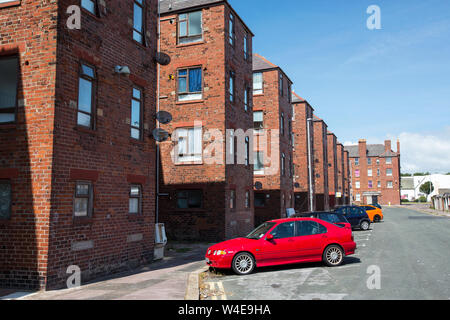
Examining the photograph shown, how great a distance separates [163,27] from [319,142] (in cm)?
3215

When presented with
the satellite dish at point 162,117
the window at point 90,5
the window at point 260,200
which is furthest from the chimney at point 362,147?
the window at point 90,5

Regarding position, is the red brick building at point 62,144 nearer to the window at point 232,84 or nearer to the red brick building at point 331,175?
the window at point 232,84

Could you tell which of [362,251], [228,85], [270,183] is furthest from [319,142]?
[362,251]

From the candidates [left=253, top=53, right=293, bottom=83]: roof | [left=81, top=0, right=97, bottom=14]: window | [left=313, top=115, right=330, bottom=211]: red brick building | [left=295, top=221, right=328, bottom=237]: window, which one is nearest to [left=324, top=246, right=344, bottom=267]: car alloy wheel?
[left=295, top=221, right=328, bottom=237]: window

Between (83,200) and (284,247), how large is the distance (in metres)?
5.85

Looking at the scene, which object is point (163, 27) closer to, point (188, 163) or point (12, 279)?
point (188, 163)

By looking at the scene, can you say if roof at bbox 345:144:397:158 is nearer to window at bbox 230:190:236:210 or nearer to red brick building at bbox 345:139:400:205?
red brick building at bbox 345:139:400:205

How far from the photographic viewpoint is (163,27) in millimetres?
21438

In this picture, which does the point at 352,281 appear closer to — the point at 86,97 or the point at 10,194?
the point at 86,97

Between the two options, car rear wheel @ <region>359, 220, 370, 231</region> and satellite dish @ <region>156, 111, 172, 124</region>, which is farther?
car rear wheel @ <region>359, 220, 370, 231</region>

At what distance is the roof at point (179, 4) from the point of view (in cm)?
Result: 2041

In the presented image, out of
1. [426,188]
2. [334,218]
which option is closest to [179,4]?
[334,218]

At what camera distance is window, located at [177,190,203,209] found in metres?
19.8

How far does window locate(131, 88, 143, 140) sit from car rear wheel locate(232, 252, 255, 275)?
215 inches
